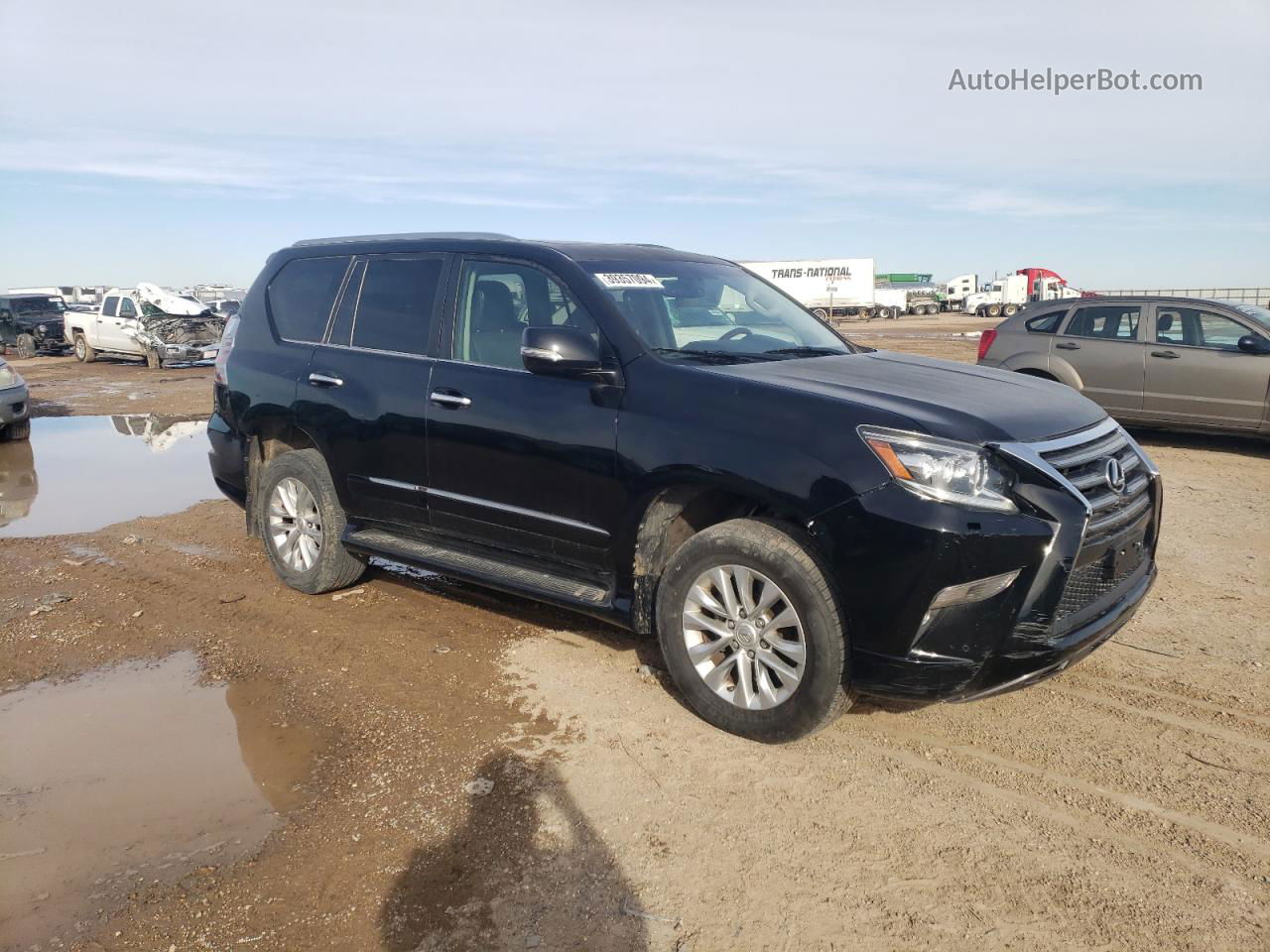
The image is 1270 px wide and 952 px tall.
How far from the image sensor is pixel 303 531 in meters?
5.54

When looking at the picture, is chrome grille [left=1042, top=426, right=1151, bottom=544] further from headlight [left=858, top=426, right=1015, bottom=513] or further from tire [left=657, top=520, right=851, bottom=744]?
tire [left=657, top=520, right=851, bottom=744]

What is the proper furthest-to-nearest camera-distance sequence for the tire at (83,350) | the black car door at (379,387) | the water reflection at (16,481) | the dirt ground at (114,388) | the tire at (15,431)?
the tire at (83,350)
the dirt ground at (114,388)
the tire at (15,431)
the water reflection at (16,481)
the black car door at (379,387)

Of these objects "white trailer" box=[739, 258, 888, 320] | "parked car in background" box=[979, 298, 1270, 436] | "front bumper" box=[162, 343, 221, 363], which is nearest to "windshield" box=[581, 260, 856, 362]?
"parked car in background" box=[979, 298, 1270, 436]

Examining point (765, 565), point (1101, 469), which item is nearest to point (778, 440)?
point (765, 565)

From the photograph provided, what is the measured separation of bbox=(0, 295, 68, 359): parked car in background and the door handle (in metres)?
29.1

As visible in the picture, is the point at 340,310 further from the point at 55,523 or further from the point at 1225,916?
the point at 1225,916

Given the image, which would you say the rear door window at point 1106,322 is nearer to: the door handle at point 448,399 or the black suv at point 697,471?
the black suv at point 697,471

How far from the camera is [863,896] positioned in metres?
2.85

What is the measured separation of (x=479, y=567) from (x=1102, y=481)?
9.01ft

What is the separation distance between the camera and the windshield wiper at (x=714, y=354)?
13.7 feet

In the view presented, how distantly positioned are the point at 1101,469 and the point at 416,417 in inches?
122

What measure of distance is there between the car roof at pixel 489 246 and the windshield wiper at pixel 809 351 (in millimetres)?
881

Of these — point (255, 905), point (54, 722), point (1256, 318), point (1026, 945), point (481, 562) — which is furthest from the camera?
point (1256, 318)

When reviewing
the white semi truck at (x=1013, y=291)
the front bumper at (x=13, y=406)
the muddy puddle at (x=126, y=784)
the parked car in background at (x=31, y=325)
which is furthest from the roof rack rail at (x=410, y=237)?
the white semi truck at (x=1013, y=291)
